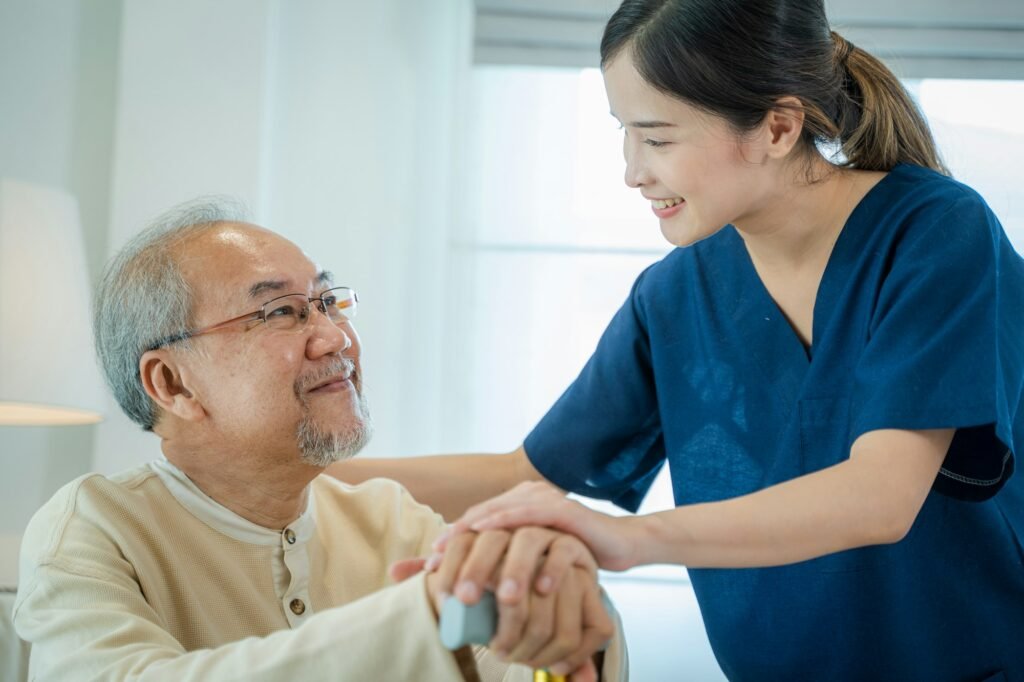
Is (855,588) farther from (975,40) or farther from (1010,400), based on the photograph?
(975,40)

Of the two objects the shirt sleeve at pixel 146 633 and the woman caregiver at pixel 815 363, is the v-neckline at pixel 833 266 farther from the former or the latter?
the shirt sleeve at pixel 146 633

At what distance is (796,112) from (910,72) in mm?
2127

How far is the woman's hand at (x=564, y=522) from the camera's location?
38.6 inches

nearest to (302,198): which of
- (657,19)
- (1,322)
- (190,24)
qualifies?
(190,24)

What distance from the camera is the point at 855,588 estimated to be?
4.30ft

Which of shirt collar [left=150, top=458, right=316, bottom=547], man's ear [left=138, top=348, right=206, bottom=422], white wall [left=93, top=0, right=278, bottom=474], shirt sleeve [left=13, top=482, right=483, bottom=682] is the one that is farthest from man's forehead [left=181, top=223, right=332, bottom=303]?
white wall [left=93, top=0, right=278, bottom=474]

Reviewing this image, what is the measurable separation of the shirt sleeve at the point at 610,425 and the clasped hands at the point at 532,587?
653mm

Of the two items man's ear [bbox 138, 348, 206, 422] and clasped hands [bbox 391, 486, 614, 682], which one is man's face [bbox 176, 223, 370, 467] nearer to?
man's ear [bbox 138, 348, 206, 422]

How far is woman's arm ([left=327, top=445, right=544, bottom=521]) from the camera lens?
68.1 inches

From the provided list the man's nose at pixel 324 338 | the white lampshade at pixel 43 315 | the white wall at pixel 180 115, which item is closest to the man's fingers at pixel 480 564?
the man's nose at pixel 324 338

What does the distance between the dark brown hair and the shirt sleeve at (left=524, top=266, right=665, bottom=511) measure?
15.5 inches

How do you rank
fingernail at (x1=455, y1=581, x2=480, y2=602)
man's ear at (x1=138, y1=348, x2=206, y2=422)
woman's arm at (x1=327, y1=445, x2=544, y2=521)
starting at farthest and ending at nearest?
woman's arm at (x1=327, y1=445, x2=544, y2=521), man's ear at (x1=138, y1=348, x2=206, y2=422), fingernail at (x1=455, y1=581, x2=480, y2=602)

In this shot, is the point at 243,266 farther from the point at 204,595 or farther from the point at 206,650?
the point at 206,650

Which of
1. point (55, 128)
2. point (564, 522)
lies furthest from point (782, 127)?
point (55, 128)
